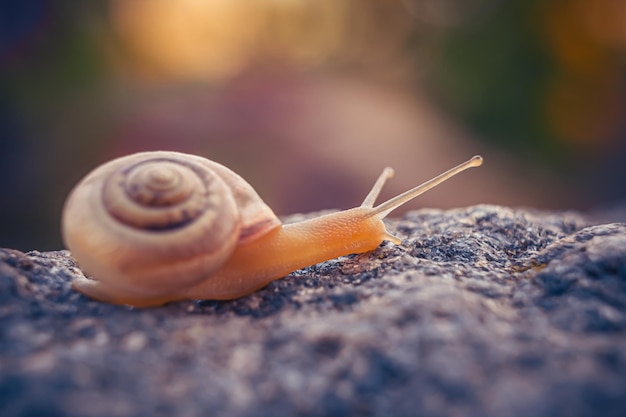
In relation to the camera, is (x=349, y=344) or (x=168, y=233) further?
(x=168, y=233)

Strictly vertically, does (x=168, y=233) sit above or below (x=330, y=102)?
below

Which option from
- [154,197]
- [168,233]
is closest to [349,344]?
[168,233]

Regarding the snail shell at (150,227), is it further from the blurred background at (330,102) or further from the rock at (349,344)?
the blurred background at (330,102)

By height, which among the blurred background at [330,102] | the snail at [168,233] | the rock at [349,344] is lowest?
the rock at [349,344]

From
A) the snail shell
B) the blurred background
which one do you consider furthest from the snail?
the blurred background

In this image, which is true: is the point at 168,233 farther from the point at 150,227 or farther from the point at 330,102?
the point at 330,102

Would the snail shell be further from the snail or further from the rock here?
the rock

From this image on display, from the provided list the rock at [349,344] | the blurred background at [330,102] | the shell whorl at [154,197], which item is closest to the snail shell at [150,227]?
A: the shell whorl at [154,197]
